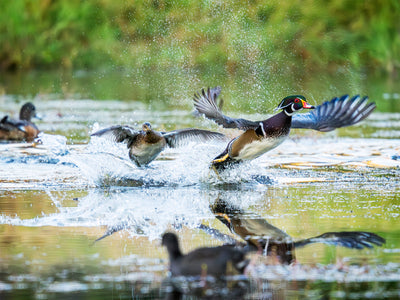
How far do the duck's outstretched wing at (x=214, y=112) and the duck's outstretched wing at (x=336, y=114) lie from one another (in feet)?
2.36

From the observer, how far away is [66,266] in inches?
244

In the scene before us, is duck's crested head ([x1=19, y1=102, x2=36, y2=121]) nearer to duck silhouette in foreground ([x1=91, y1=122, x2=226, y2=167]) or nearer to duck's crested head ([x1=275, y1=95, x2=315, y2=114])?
duck silhouette in foreground ([x1=91, y1=122, x2=226, y2=167])

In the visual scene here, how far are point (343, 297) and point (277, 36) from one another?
77.2ft

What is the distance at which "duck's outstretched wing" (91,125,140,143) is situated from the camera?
10.7 m

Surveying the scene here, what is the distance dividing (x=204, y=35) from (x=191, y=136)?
62.5 feet

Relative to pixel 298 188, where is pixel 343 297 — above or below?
below

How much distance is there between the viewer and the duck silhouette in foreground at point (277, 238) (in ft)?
21.7

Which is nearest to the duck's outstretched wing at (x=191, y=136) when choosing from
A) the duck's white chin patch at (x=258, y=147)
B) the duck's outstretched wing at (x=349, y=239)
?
the duck's white chin patch at (x=258, y=147)

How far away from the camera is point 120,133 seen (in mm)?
10906

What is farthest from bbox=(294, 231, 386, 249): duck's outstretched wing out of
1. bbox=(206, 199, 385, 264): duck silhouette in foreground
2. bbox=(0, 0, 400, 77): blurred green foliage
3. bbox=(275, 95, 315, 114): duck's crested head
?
bbox=(0, 0, 400, 77): blurred green foliage

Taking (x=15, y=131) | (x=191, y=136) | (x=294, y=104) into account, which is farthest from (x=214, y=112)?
(x=15, y=131)

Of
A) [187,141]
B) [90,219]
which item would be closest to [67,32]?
[187,141]

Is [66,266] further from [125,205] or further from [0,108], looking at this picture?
[0,108]

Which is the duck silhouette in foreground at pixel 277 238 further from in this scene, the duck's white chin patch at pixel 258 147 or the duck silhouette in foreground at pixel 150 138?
the duck silhouette in foreground at pixel 150 138
